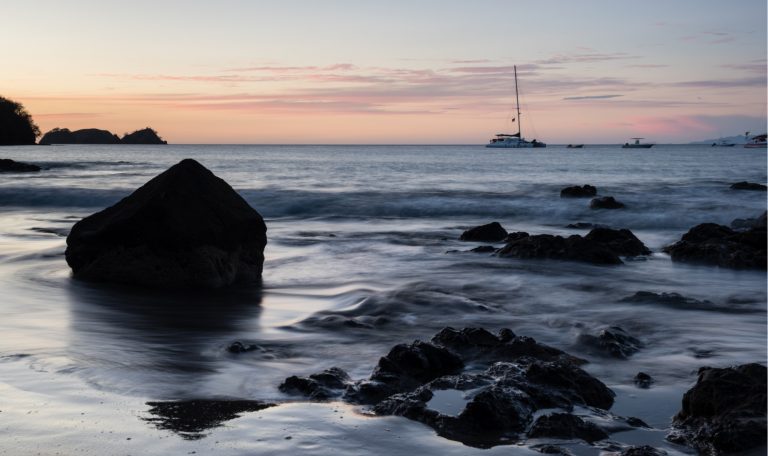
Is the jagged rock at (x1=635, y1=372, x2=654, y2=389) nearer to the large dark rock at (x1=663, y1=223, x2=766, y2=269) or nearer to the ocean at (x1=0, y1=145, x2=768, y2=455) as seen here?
the ocean at (x1=0, y1=145, x2=768, y2=455)

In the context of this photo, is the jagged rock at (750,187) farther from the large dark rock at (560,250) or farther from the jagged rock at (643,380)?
the jagged rock at (643,380)

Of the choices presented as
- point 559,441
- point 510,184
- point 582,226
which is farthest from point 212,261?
point 510,184

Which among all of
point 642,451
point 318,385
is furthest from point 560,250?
point 642,451

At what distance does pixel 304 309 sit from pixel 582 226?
12566mm

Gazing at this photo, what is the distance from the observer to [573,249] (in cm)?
1310

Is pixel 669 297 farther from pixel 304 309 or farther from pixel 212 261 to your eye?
pixel 212 261

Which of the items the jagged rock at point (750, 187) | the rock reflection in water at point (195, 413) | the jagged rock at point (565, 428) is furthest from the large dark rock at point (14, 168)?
the jagged rock at point (565, 428)

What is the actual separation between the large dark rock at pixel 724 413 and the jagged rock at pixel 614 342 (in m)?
1.81

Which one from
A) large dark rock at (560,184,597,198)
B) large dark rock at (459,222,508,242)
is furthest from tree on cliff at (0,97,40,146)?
large dark rock at (459,222,508,242)

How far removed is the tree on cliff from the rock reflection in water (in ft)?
376

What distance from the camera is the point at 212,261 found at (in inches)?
403

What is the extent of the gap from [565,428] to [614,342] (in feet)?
8.52

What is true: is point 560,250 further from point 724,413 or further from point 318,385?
point 724,413

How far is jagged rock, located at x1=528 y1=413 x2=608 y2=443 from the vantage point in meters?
4.73
